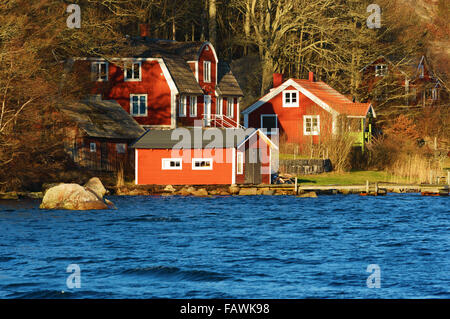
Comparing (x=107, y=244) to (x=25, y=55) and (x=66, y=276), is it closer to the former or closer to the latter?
(x=66, y=276)

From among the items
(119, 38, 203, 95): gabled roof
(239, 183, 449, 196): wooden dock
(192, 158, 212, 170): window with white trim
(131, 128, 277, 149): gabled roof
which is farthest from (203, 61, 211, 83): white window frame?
(239, 183, 449, 196): wooden dock

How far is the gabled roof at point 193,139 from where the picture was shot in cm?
5312

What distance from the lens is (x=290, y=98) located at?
228 ft

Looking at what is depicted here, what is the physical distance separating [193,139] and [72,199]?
42.4 feet

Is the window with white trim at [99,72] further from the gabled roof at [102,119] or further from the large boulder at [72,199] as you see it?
the large boulder at [72,199]

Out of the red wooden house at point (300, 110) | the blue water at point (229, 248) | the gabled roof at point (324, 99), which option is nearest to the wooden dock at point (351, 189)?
the blue water at point (229, 248)

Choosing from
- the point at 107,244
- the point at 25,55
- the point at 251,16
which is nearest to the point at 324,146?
the point at 251,16

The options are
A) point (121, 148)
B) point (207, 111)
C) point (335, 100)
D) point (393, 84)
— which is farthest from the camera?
point (393, 84)

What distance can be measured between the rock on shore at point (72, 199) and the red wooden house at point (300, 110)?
25.2 meters

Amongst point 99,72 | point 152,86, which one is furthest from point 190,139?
point 99,72

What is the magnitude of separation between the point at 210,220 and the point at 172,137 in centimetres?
1439

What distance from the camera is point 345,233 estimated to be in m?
37.3

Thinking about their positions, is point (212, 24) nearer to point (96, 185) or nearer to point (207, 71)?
point (207, 71)

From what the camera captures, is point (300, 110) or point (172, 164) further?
point (300, 110)
